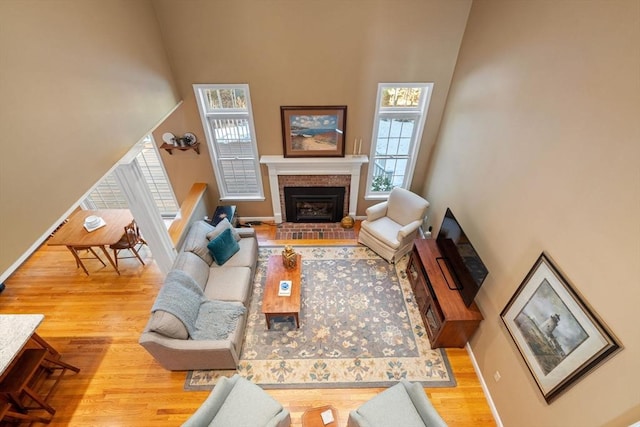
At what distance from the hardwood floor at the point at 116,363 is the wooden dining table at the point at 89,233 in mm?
413

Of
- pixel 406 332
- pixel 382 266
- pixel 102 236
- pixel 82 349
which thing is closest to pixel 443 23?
pixel 382 266

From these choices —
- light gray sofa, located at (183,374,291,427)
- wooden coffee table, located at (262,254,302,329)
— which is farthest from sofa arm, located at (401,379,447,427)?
wooden coffee table, located at (262,254,302,329)

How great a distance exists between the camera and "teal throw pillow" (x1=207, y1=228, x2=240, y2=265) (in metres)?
4.06

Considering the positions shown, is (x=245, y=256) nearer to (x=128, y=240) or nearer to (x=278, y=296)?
(x=278, y=296)

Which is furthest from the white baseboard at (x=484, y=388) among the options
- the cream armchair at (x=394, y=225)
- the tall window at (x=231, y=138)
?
the tall window at (x=231, y=138)

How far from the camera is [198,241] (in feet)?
13.3

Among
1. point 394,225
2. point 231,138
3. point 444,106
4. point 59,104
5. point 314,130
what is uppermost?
point 59,104

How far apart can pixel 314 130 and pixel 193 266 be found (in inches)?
109

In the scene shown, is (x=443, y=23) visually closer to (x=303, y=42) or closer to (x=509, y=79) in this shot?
(x=509, y=79)

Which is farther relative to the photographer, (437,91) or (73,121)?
(437,91)

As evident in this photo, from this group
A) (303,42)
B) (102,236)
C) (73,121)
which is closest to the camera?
(73,121)

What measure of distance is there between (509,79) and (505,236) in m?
1.65

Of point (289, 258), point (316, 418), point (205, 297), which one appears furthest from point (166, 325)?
point (316, 418)

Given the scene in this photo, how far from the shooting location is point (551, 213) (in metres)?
2.35
